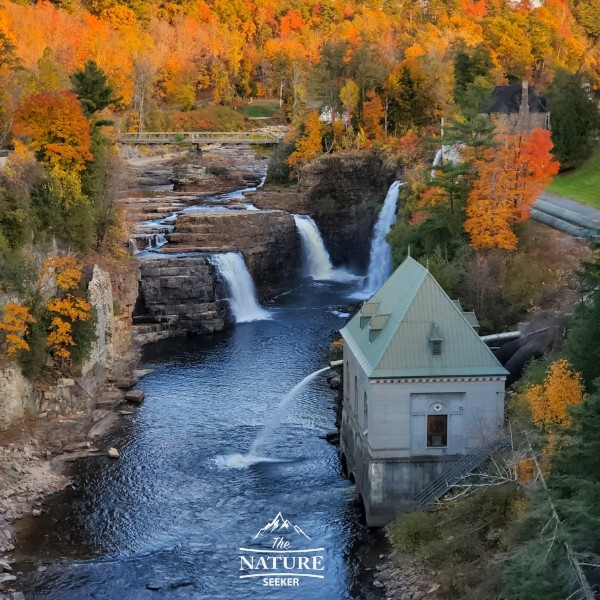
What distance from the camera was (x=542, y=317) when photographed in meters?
38.7

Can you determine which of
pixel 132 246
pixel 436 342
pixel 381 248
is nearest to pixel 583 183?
pixel 381 248

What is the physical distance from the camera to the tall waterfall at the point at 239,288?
6481 cm

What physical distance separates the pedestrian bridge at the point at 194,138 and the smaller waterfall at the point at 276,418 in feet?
158

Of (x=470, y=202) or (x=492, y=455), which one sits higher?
(x=470, y=202)

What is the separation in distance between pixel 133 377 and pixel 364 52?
46.8 m

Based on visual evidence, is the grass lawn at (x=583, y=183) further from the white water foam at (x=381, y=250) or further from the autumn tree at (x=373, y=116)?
the autumn tree at (x=373, y=116)

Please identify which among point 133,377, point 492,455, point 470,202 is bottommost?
point 133,377

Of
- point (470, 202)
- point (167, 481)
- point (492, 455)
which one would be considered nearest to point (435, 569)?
point (492, 455)

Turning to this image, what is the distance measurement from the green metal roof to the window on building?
1.74m

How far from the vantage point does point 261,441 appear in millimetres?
41844

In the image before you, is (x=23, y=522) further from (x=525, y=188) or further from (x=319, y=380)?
(x=525, y=188)

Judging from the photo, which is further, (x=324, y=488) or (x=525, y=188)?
(x=525, y=188)

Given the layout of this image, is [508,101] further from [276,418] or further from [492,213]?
[276,418]

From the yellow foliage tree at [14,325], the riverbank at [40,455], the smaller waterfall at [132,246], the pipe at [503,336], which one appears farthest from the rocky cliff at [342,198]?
the yellow foliage tree at [14,325]
